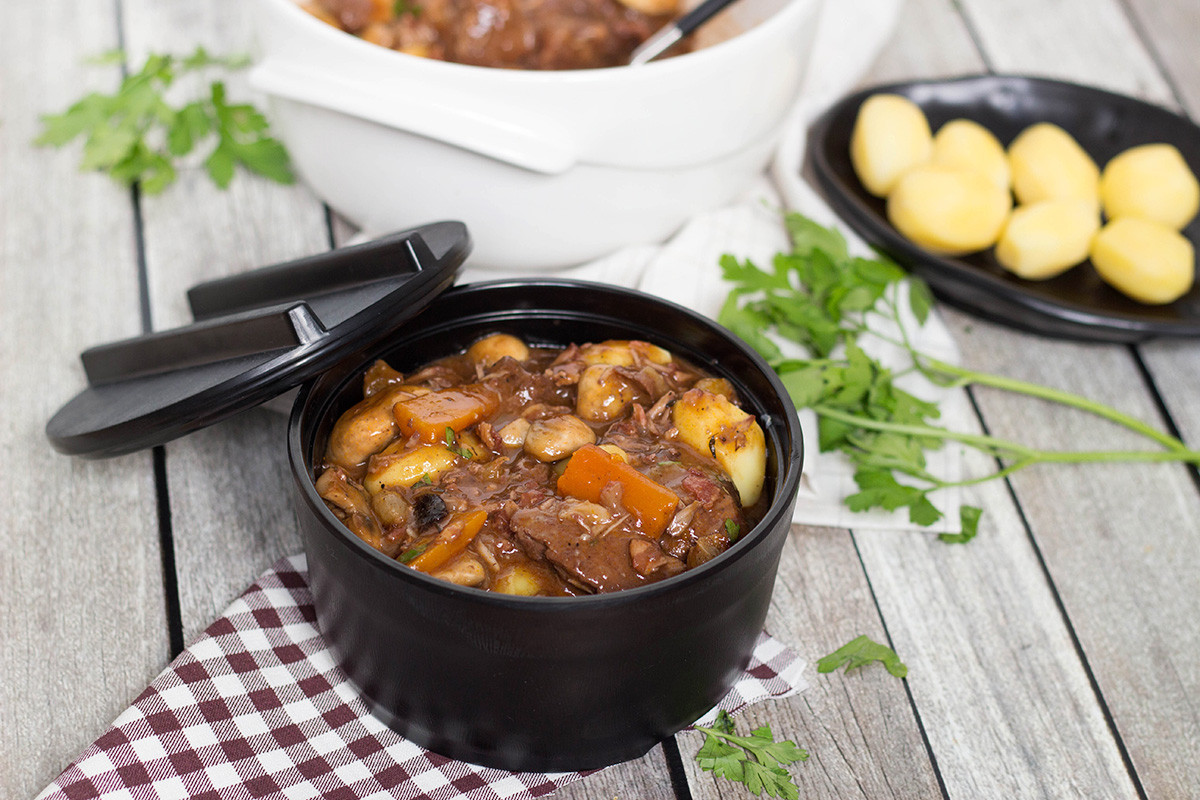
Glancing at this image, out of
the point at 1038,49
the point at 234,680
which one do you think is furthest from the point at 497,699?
the point at 1038,49

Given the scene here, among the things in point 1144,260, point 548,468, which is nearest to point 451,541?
point 548,468

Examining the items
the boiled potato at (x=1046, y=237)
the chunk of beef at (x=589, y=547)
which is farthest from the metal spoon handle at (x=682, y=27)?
the chunk of beef at (x=589, y=547)

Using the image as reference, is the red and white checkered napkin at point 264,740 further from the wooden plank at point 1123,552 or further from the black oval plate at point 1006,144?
the black oval plate at point 1006,144

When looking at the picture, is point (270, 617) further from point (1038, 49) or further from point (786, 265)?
point (1038, 49)

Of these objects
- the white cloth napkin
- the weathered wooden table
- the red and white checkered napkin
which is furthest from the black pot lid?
the white cloth napkin

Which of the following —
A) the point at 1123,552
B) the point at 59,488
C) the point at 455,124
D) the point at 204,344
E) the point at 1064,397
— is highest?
Answer: the point at 455,124

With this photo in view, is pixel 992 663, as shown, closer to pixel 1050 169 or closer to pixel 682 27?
pixel 1050 169

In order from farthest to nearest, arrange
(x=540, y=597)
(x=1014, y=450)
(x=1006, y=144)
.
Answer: (x=1006, y=144), (x=1014, y=450), (x=540, y=597)
